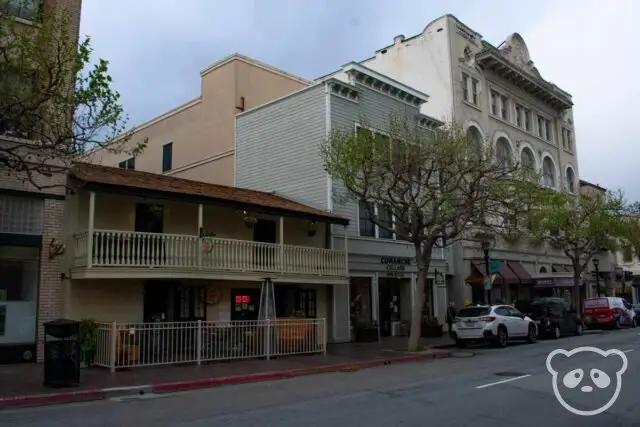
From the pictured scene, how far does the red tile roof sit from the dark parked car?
10315 millimetres

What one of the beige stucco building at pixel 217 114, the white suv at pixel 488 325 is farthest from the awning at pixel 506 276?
the beige stucco building at pixel 217 114

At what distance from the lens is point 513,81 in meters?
39.0

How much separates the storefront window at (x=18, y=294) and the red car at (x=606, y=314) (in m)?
28.1

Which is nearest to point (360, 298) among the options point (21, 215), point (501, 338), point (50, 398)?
point (501, 338)

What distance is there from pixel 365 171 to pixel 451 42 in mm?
17618

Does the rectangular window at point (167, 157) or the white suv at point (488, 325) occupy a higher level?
the rectangular window at point (167, 157)

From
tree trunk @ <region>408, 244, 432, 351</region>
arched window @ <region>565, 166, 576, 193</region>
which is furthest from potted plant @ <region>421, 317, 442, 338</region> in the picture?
arched window @ <region>565, 166, 576, 193</region>

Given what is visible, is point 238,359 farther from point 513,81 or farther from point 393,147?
point 513,81

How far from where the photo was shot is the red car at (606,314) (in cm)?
3250

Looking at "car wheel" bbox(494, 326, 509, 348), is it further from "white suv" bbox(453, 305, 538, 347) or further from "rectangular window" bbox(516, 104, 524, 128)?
"rectangular window" bbox(516, 104, 524, 128)

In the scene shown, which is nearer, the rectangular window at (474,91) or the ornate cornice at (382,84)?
the ornate cornice at (382,84)

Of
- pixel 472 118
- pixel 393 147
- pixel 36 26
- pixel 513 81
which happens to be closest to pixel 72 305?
pixel 36 26

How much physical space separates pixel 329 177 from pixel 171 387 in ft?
42.0

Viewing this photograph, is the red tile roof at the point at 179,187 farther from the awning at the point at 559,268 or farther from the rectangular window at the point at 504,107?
the awning at the point at 559,268
